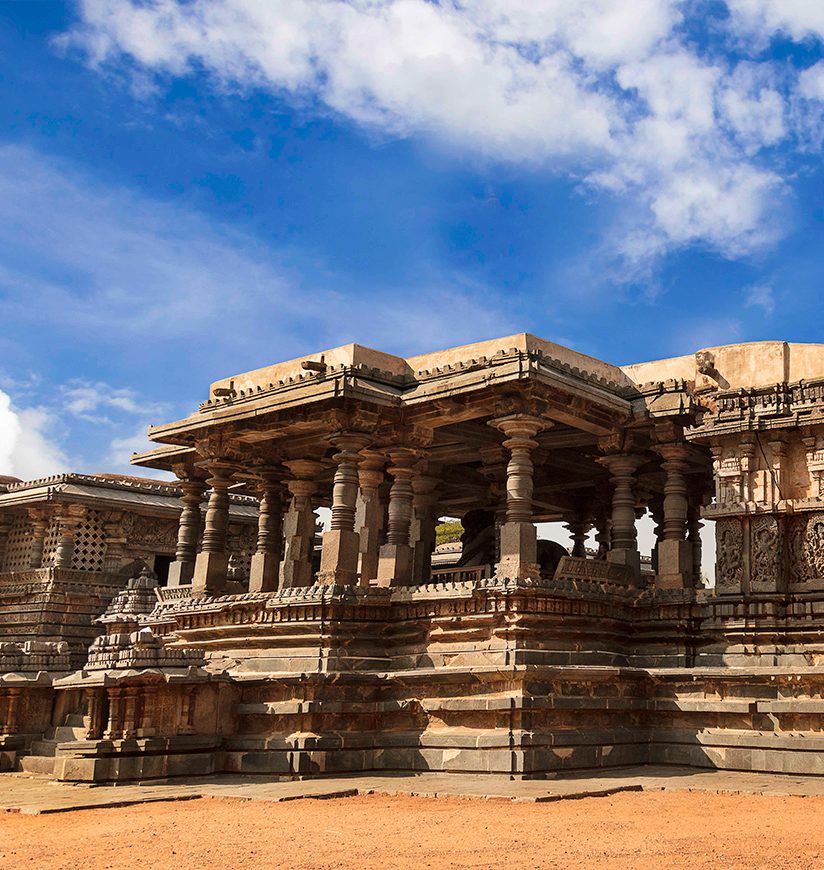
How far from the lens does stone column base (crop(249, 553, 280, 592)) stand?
66.5ft

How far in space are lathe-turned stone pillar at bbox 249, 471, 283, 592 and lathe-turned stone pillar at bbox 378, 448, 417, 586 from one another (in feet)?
11.0

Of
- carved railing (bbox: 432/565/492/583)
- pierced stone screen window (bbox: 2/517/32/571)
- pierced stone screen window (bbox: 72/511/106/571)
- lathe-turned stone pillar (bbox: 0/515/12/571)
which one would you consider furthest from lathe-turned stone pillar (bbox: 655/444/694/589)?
lathe-turned stone pillar (bbox: 0/515/12/571)

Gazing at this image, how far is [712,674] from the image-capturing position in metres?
15.0

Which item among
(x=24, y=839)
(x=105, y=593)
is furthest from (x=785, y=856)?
(x=105, y=593)

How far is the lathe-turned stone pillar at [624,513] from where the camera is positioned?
17500mm

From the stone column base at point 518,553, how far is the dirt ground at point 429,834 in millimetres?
4199

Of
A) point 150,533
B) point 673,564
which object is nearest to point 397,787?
A: point 673,564

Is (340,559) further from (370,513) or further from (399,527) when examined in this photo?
(370,513)

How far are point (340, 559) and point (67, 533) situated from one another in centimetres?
1573

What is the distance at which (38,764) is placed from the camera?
562 inches

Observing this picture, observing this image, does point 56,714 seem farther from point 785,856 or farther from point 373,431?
point 785,856

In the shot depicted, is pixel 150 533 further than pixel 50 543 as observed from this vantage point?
Yes

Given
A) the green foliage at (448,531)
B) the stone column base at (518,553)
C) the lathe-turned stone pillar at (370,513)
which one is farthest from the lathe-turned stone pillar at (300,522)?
the green foliage at (448,531)

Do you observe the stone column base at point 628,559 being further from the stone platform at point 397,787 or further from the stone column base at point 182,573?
the stone column base at point 182,573
